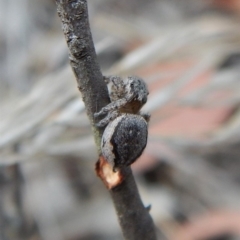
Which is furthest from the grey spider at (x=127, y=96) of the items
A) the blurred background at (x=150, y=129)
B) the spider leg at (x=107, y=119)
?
the blurred background at (x=150, y=129)

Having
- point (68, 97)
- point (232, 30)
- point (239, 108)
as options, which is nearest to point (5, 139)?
point (68, 97)

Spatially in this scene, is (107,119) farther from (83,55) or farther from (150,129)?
A: (150,129)

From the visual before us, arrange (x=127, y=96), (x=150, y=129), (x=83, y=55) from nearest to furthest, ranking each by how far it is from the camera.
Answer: (x=83, y=55)
(x=127, y=96)
(x=150, y=129)

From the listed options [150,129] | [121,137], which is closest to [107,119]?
[121,137]

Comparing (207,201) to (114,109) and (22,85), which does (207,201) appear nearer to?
(22,85)

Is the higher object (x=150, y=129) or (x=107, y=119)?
(x=150, y=129)

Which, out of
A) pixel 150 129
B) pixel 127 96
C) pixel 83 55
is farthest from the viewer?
pixel 150 129

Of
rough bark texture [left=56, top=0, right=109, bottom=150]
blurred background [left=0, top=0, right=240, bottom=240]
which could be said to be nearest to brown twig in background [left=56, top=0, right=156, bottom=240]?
rough bark texture [left=56, top=0, right=109, bottom=150]
